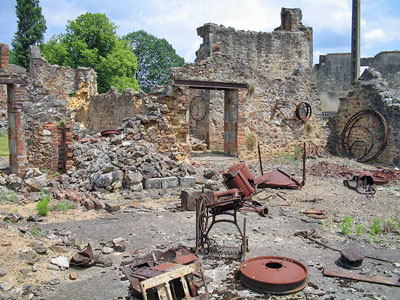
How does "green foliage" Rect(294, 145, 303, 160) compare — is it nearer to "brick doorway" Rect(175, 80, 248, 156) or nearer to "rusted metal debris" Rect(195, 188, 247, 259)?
"brick doorway" Rect(175, 80, 248, 156)

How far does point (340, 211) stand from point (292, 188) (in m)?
2.04

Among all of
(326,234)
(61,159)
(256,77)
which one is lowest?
(326,234)

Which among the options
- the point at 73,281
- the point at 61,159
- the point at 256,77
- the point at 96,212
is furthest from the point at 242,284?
the point at 256,77

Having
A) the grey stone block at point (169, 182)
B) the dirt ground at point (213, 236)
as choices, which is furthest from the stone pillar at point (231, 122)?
the dirt ground at point (213, 236)

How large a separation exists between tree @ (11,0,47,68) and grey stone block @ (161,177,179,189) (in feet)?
103

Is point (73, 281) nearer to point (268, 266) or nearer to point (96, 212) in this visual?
point (268, 266)

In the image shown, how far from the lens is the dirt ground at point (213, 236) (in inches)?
176

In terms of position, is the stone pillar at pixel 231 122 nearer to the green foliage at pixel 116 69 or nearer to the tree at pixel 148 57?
the green foliage at pixel 116 69

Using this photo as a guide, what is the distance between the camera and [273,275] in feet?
14.9

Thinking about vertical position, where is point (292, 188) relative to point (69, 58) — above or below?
below

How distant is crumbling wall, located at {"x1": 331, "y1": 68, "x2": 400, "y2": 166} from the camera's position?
14828mm

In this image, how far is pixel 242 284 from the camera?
4.60 meters

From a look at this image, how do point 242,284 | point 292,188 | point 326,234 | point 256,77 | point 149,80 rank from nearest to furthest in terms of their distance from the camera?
point 242,284
point 326,234
point 292,188
point 256,77
point 149,80

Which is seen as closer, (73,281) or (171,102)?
(73,281)
